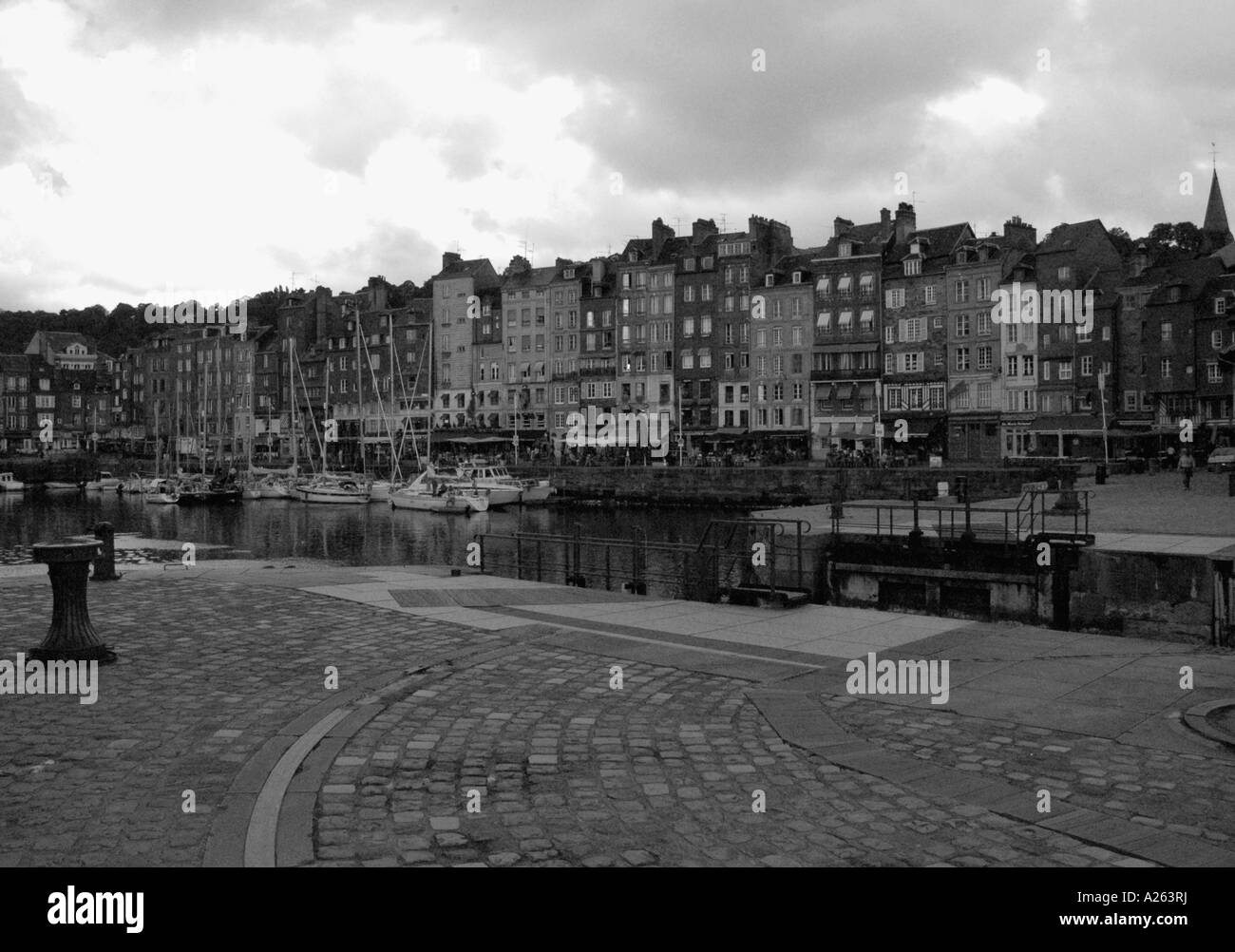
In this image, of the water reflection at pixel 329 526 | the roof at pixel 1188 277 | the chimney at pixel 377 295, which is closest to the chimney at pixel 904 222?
the roof at pixel 1188 277

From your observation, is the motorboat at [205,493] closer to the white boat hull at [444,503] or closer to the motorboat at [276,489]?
the motorboat at [276,489]

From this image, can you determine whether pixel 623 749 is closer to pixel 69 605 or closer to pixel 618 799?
pixel 618 799

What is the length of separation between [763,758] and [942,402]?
8022 cm

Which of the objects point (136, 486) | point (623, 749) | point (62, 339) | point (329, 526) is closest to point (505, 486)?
point (329, 526)

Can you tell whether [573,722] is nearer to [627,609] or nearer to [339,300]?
[627,609]

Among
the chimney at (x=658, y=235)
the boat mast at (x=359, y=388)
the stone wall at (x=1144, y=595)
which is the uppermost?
the chimney at (x=658, y=235)

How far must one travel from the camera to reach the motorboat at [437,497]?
70.9m

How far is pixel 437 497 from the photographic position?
2869 inches

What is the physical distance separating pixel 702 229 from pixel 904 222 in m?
19.6

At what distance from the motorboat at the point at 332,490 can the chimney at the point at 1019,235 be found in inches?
2161

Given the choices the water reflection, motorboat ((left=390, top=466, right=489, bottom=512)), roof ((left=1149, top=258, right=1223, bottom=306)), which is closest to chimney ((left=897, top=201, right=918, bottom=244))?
roof ((left=1149, top=258, right=1223, bottom=306))

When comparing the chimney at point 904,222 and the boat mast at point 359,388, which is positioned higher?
the chimney at point 904,222

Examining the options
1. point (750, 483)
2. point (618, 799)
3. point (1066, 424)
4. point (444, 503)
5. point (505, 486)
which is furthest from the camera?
point (505, 486)

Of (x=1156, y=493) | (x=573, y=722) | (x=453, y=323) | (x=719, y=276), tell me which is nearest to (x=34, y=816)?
(x=573, y=722)
